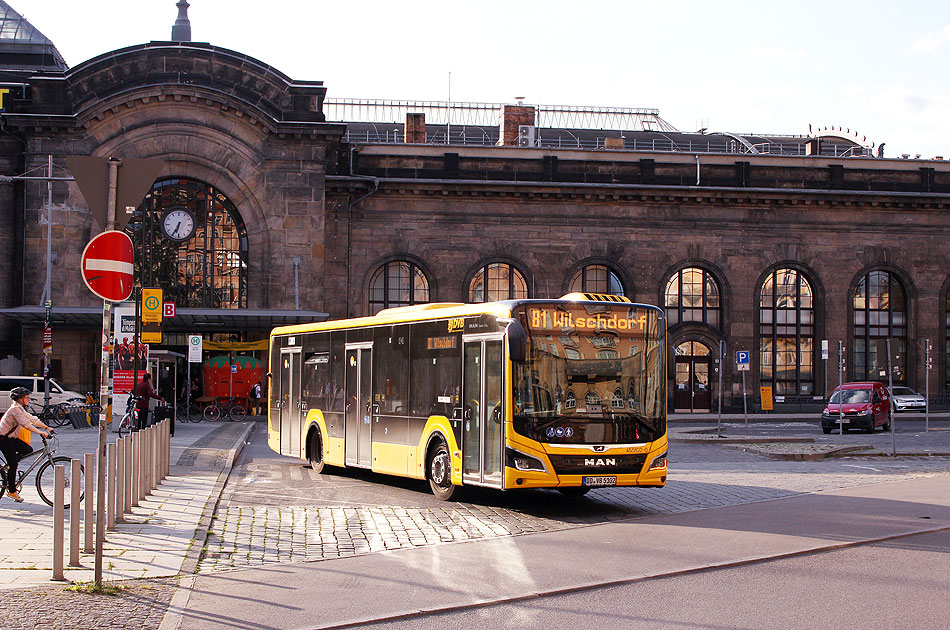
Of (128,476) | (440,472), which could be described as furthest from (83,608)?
(440,472)

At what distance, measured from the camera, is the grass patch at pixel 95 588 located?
8.71m

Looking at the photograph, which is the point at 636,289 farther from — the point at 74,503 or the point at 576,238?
the point at 74,503

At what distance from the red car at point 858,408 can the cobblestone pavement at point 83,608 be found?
29.9m

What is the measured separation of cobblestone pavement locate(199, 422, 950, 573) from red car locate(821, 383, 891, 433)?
42.4 ft

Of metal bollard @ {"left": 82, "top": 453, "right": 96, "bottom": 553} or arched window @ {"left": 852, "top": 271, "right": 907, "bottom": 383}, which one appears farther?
arched window @ {"left": 852, "top": 271, "right": 907, "bottom": 383}

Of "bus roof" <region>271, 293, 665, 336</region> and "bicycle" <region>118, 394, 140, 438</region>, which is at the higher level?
"bus roof" <region>271, 293, 665, 336</region>

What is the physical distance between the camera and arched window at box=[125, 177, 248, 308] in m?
44.7

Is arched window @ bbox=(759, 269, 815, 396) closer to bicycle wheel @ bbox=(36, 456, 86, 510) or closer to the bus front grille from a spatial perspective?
the bus front grille

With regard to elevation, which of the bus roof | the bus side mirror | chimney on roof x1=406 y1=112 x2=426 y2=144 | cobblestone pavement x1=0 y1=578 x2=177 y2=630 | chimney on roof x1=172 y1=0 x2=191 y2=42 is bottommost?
cobblestone pavement x1=0 y1=578 x2=177 y2=630

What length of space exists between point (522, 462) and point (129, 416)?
52.2ft

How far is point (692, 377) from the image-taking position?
163 ft

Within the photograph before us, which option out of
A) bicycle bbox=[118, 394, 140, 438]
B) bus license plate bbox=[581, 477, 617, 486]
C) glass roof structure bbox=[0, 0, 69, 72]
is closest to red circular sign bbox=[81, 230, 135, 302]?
bus license plate bbox=[581, 477, 617, 486]

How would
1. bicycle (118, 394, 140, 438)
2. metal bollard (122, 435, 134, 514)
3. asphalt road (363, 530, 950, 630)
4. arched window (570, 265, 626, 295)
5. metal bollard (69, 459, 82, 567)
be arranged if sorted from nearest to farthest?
asphalt road (363, 530, 950, 630) < metal bollard (69, 459, 82, 567) < metal bollard (122, 435, 134, 514) < bicycle (118, 394, 140, 438) < arched window (570, 265, 626, 295)

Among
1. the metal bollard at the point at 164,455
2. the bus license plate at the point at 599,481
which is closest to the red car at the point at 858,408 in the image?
the bus license plate at the point at 599,481
